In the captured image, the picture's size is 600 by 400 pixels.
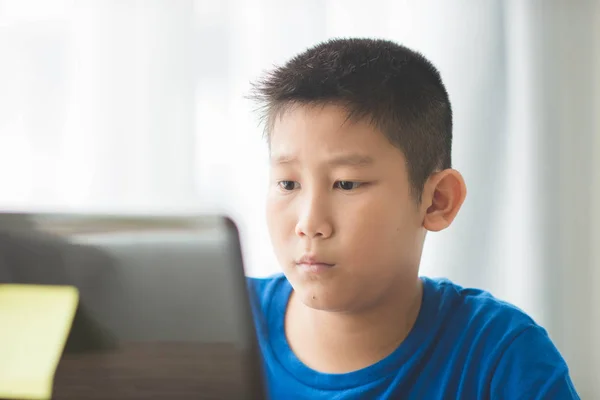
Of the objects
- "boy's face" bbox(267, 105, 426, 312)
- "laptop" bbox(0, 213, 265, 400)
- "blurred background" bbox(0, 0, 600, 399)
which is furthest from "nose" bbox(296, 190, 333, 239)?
"blurred background" bbox(0, 0, 600, 399)

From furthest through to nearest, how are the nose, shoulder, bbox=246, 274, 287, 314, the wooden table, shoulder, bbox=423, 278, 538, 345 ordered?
shoulder, bbox=246, 274, 287, 314, shoulder, bbox=423, 278, 538, 345, the nose, the wooden table

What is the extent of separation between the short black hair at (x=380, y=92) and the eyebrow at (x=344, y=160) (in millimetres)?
47

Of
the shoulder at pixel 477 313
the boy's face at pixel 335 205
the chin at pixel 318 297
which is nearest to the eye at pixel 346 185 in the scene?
the boy's face at pixel 335 205

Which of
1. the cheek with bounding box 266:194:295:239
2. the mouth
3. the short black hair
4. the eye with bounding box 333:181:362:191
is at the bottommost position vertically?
the mouth

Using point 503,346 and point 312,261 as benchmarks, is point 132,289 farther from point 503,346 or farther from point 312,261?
point 503,346

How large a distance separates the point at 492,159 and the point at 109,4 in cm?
82

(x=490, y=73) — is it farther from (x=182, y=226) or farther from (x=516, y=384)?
(x=182, y=226)

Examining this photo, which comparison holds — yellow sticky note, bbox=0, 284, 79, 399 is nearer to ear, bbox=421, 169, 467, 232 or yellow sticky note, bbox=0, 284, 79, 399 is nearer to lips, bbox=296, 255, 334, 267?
lips, bbox=296, 255, 334, 267

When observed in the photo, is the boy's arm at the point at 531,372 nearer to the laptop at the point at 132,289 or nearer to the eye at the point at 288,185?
the eye at the point at 288,185

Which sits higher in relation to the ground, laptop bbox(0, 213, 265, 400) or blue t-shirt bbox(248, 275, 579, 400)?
laptop bbox(0, 213, 265, 400)

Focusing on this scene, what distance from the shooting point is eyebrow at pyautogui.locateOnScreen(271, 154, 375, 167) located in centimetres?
78

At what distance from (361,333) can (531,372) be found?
8.4 inches

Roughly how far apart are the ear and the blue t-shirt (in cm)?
10

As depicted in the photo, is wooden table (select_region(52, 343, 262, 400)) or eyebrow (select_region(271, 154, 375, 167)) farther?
eyebrow (select_region(271, 154, 375, 167))
